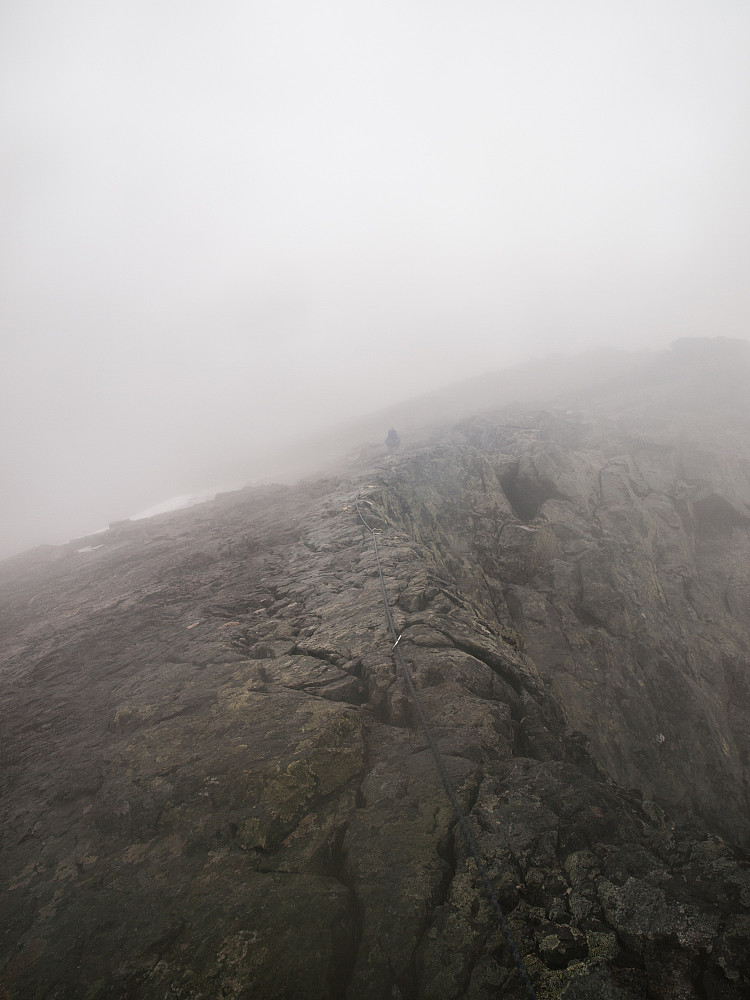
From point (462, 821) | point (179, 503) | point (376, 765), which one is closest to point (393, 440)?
point (376, 765)

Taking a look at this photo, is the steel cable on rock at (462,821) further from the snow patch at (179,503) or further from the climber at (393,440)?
the snow patch at (179,503)

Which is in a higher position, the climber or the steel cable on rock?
the climber

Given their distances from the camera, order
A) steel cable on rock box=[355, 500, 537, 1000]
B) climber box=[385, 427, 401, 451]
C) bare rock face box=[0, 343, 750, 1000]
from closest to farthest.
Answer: steel cable on rock box=[355, 500, 537, 1000] < bare rock face box=[0, 343, 750, 1000] < climber box=[385, 427, 401, 451]

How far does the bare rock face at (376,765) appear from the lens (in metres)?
4.79

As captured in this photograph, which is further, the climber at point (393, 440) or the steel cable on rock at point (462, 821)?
the climber at point (393, 440)

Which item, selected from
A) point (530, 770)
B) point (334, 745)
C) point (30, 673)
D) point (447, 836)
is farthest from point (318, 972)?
Answer: point (30, 673)

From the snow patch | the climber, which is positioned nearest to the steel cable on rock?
the climber

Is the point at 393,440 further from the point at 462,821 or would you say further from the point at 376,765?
the point at 462,821

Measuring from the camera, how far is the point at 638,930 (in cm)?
479

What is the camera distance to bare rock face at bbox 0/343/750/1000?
15.7 feet

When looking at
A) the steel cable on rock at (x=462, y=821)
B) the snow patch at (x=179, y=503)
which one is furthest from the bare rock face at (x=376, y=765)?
the snow patch at (x=179, y=503)

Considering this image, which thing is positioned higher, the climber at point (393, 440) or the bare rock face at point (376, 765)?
the climber at point (393, 440)

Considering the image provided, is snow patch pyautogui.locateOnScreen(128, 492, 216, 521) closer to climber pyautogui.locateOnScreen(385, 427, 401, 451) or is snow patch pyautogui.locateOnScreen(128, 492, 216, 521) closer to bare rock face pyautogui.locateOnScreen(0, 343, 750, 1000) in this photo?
climber pyautogui.locateOnScreen(385, 427, 401, 451)

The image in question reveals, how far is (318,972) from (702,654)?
1950 cm
